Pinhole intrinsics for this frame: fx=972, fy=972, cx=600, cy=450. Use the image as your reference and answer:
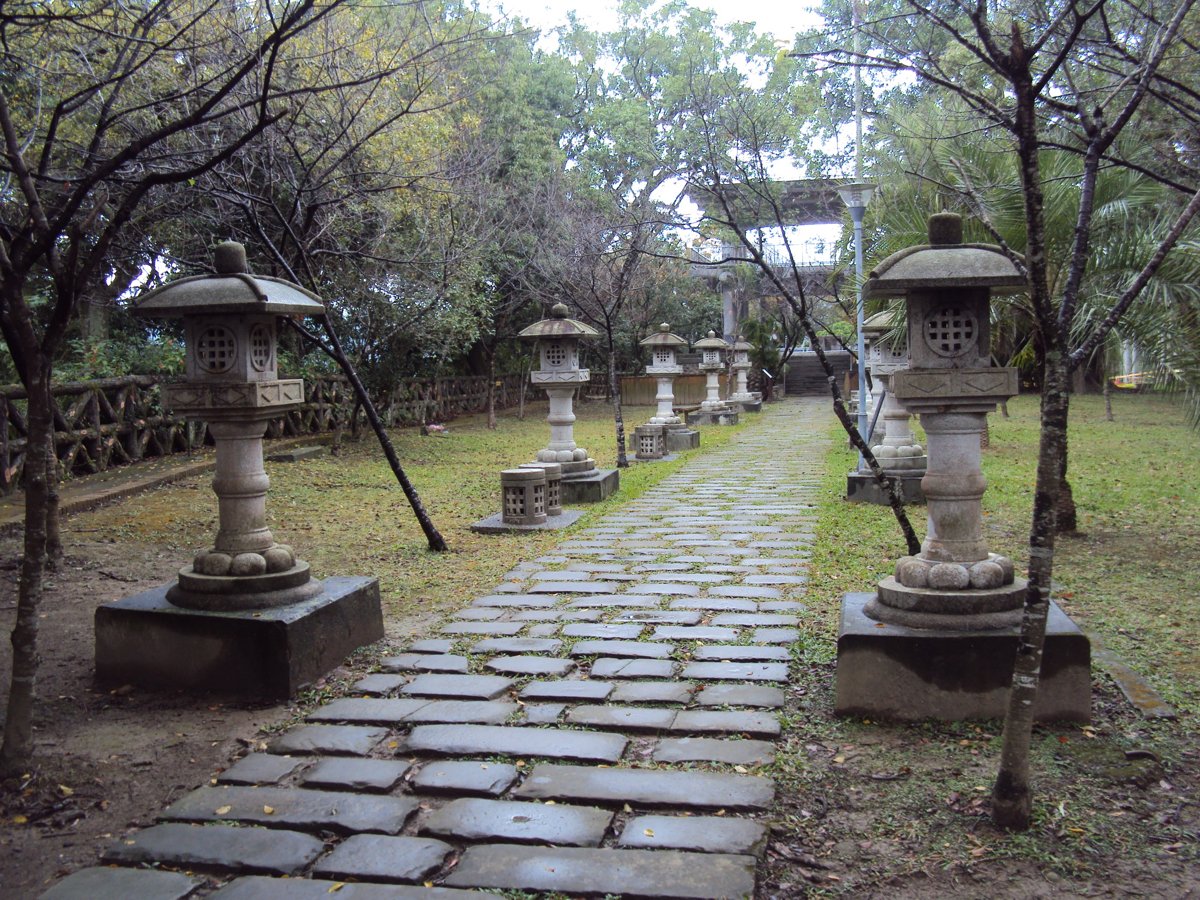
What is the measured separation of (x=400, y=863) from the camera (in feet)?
10.2

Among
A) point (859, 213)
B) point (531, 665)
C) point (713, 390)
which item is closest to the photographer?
point (531, 665)

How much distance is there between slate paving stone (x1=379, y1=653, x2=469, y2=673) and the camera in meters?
5.04

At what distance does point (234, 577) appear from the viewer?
490cm

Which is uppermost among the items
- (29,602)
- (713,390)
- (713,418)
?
(713,390)

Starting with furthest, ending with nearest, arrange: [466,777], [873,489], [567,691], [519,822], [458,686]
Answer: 1. [873,489]
2. [458,686]
3. [567,691]
4. [466,777]
5. [519,822]

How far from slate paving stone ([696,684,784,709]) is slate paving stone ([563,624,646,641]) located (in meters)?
0.90

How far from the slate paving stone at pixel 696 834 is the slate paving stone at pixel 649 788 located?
0.35 ft

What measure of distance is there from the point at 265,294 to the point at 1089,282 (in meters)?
6.49

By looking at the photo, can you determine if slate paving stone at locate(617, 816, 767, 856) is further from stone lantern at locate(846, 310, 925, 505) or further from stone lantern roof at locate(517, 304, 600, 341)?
stone lantern roof at locate(517, 304, 600, 341)

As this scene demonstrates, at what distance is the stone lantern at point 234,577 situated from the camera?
4.67 m

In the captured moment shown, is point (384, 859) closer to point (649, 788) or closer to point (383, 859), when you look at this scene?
point (383, 859)

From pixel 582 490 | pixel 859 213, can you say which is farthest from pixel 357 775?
pixel 859 213

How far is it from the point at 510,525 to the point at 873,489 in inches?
158

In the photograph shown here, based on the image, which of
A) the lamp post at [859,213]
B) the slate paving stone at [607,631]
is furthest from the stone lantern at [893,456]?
the slate paving stone at [607,631]
